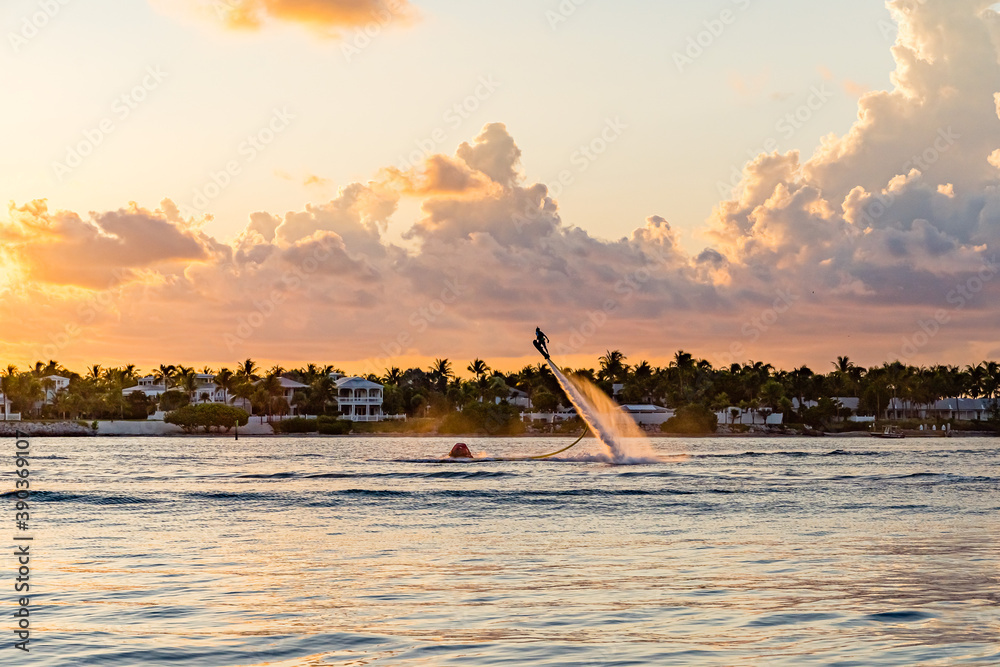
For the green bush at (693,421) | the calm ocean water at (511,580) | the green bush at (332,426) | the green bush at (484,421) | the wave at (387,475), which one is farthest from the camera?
the green bush at (693,421)

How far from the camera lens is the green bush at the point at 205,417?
595ft

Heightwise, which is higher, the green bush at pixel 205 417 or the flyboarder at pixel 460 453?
the green bush at pixel 205 417

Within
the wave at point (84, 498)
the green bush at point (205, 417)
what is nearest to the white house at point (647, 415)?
the green bush at point (205, 417)

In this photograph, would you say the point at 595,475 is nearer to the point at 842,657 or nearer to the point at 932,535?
the point at 932,535

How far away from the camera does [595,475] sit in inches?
2322

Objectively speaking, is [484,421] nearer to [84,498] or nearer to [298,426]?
[298,426]

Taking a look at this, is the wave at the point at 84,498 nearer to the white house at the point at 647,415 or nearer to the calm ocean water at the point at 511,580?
the calm ocean water at the point at 511,580

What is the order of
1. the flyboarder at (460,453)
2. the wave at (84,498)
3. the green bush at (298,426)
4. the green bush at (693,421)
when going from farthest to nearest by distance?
the green bush at (693,421) → the green bush at (298,426) → the flyboarder at (460,453) → the wave at (84,498)

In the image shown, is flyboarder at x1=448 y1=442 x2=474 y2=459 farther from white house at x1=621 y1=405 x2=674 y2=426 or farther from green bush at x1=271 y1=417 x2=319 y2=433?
white house at x1=621 y1=405 x2=674 y2=426

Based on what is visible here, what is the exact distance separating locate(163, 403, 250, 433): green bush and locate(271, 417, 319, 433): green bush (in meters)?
7.30

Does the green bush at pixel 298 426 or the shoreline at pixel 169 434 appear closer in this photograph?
the shoreline at pixel 169 434

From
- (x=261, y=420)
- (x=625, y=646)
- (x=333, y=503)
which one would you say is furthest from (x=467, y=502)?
(x=261, y=420)

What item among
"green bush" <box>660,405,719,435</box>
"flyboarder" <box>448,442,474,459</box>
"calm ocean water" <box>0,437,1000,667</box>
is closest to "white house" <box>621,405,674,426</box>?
"green bush" <box>660,405,719,435</box>

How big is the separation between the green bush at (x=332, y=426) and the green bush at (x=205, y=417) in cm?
1488
